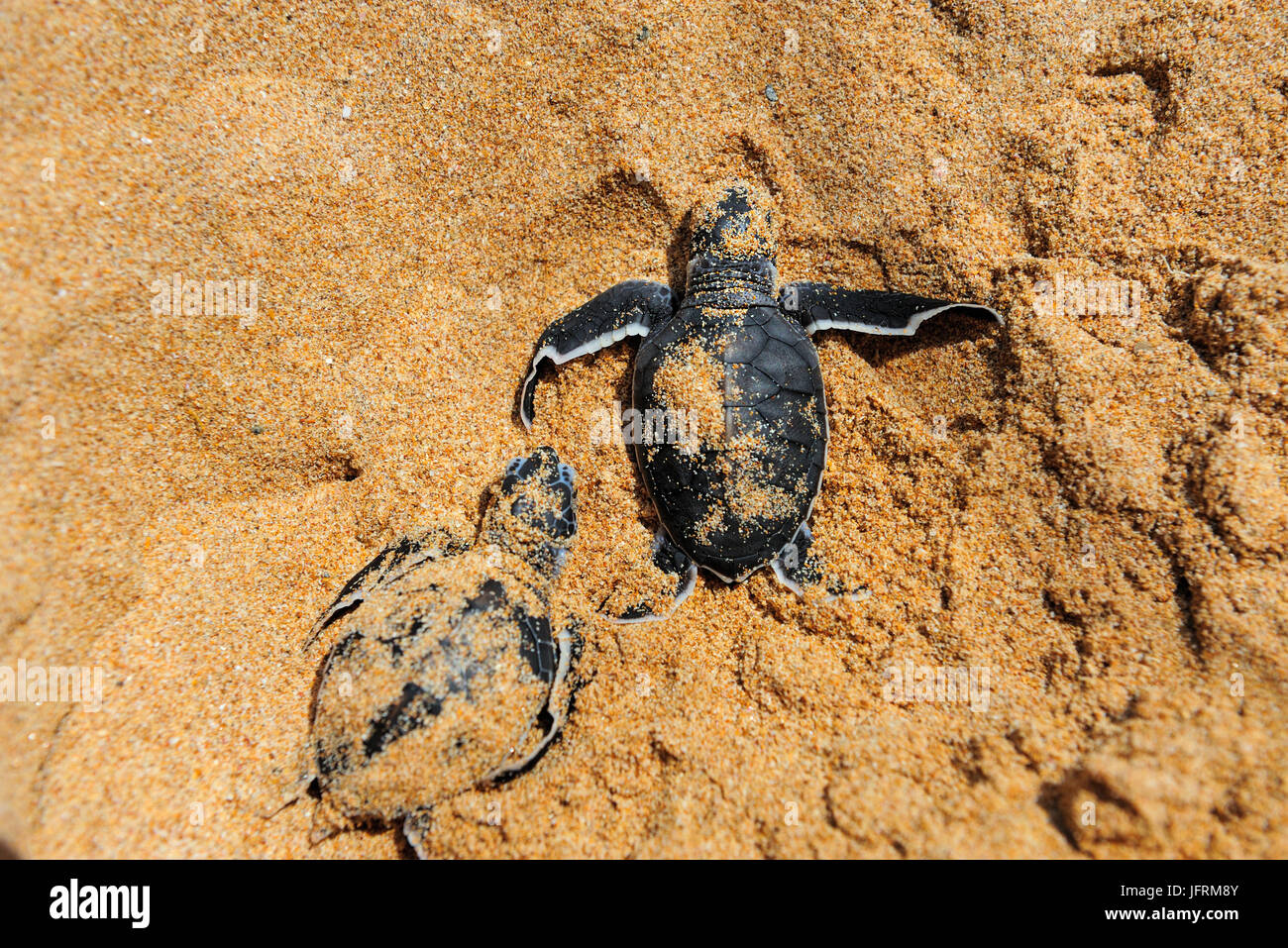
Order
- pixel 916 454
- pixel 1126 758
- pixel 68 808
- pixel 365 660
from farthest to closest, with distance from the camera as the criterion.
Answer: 1. pixel 916 454
2. pixel 365 660
3. pixel 68 808
4. pixel 1126 758

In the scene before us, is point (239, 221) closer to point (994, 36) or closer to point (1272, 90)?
point (994, 36)

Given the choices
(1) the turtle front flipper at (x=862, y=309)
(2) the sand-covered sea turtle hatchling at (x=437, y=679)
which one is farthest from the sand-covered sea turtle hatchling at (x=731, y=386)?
(2) the sand-covered sea turtle hatchling at (x=437, y=679)

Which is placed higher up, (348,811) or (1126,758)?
(1126,758)

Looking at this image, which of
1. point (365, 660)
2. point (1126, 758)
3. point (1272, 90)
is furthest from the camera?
point (1272, 90)

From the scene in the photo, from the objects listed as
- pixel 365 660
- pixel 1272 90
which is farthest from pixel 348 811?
pixel 1272 90
